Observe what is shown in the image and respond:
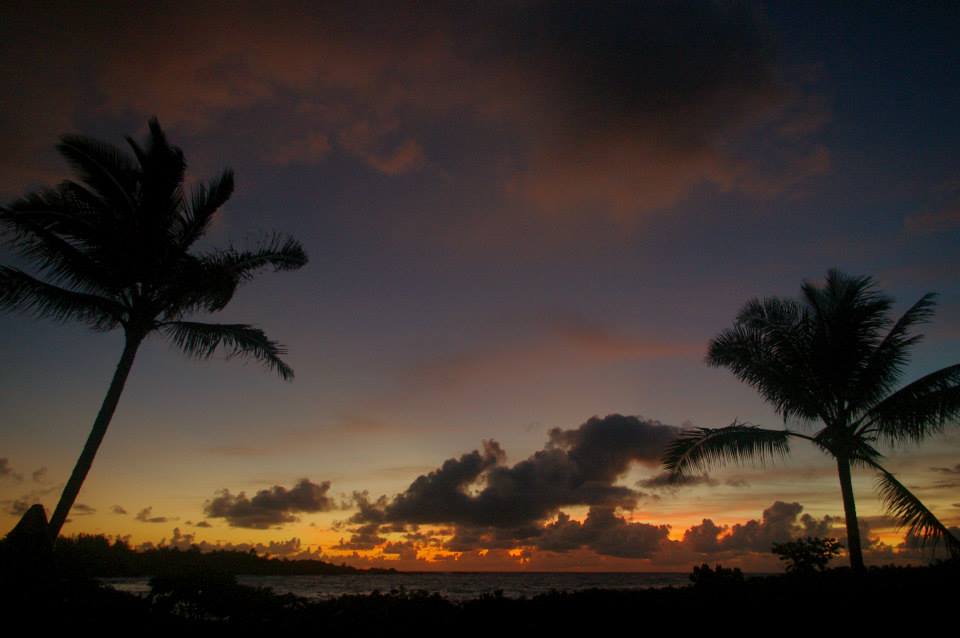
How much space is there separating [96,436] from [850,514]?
19025 millimetres

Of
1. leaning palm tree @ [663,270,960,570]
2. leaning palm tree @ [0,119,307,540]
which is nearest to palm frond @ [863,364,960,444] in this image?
leaning palm tree @ [663,270,960,570]

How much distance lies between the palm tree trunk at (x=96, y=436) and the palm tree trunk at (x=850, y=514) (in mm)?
18682

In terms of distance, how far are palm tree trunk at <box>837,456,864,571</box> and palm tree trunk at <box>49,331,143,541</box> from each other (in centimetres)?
1868

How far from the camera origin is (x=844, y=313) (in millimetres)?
16328

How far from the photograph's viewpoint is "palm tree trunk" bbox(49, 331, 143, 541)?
11.7 m

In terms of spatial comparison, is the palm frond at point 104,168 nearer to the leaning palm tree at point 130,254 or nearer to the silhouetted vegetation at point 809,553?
the leaning palm tree at point 130,254

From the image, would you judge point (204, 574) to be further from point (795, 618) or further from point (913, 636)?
point (913, 636)

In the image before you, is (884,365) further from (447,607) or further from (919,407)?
(447,607)

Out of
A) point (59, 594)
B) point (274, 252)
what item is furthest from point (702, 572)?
point (274, 252)

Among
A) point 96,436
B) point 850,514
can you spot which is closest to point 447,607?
point 96,436

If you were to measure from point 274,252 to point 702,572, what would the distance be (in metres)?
12.7

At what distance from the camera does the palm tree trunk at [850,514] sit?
14.7 m

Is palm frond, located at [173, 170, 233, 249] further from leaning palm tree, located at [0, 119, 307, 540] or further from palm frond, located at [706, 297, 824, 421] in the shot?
palm frond, located at [706, 297, 824, 421]

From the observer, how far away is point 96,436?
41.2ft
